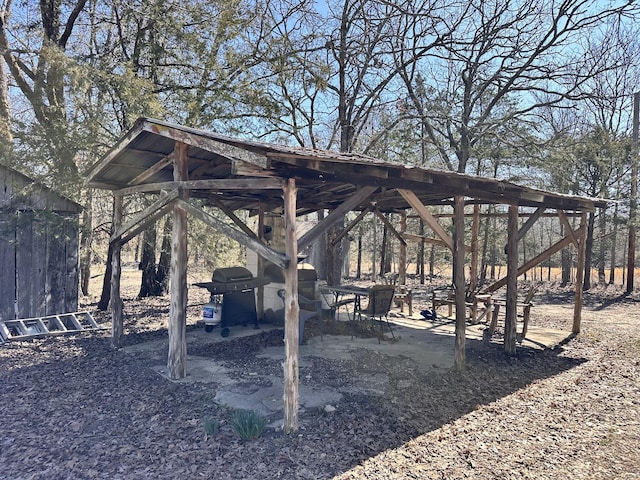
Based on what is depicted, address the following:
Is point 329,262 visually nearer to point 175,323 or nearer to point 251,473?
point 175,323

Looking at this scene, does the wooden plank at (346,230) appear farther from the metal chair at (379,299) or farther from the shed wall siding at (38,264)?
the shed wall siding at (38,264)

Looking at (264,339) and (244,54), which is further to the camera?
(244,54)

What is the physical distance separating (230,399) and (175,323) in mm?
1182

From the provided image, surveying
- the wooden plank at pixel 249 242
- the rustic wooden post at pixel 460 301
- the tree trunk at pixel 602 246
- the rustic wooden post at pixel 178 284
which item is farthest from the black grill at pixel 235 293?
the tree trunk at pixel 602 246

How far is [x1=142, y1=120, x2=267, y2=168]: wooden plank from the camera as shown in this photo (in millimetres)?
3549

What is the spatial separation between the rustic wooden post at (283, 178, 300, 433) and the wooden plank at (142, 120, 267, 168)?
0.37 m

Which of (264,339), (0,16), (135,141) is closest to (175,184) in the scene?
(135,141)

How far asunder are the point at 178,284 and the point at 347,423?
97.0 inches

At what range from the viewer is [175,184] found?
489 cm

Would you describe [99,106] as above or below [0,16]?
below

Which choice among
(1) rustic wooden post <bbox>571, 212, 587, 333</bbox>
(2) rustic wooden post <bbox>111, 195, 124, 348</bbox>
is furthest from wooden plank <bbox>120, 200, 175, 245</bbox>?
(1) rustic wooden post <bbox>571, 212, 587, 333</bbox>

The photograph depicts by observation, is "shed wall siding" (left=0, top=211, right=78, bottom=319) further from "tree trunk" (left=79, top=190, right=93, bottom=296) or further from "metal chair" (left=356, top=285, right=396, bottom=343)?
"metal chair" (left=356, top=285, right=396, bottom=343)

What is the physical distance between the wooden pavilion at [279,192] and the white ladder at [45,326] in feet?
5.34

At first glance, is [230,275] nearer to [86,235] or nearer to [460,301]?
[86,235]
